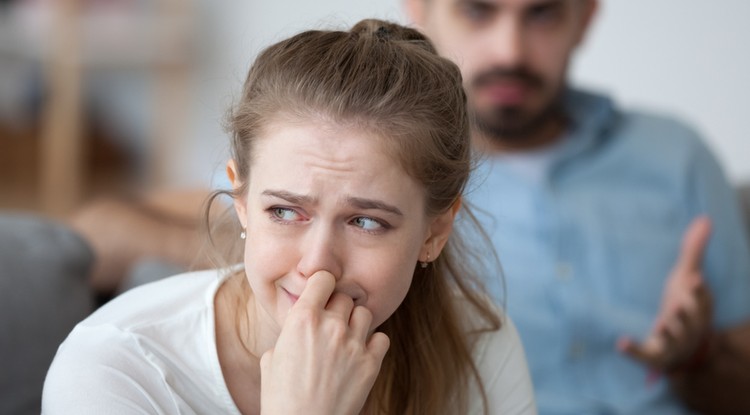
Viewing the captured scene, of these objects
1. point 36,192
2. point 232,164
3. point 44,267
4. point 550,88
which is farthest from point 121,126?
point 232,164

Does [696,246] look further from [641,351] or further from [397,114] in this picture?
[397,114]

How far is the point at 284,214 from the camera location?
3.84 feet

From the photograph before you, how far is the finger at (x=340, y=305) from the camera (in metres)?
1.17

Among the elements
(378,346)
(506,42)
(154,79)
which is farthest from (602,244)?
(154,79)

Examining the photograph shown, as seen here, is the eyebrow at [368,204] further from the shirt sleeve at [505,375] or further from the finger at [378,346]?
the shirt sleeve at [505,375]

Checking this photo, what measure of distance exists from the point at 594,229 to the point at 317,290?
3.74 feet

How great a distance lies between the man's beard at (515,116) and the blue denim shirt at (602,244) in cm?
6

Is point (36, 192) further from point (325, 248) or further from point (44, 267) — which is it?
point (325, 248)

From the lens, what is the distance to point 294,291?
1.17 meters

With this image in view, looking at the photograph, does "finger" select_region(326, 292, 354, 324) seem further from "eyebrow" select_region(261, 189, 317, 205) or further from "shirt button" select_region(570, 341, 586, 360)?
"shirt button" select_region(570, 341, 586, 360)

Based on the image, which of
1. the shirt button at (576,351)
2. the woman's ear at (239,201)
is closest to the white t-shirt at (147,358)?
the woman's ear at (239,201)

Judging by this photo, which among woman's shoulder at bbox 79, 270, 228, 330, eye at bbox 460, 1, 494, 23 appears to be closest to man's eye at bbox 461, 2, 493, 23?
eye at bbox 460, 1, 494, 23

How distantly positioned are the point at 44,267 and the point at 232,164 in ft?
1.43

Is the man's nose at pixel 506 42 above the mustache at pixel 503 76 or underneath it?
above
